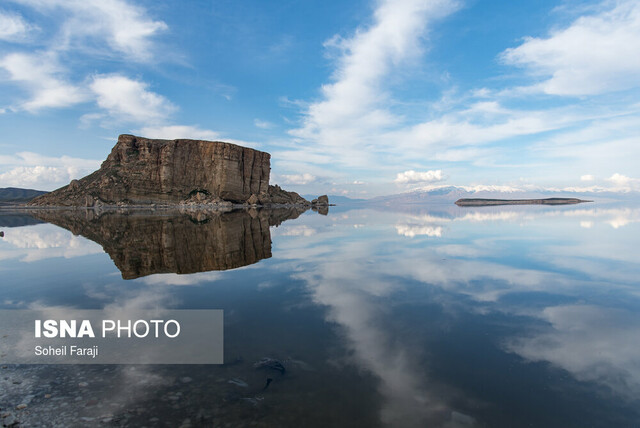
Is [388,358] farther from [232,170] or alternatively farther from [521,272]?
[232,170]

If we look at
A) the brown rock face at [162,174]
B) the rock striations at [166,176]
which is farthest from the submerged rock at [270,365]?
the brown rock face at [162,174]

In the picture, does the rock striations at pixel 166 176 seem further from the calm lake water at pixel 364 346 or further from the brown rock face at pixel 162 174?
the calm lake water at pixel 364 346

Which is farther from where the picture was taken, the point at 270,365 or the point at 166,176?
the point at 166,176

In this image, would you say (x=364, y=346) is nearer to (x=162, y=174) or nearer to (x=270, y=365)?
(x=270, y=365)

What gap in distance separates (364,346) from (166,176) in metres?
145

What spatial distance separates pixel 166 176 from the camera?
13475 cm

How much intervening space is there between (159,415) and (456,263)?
15907mm

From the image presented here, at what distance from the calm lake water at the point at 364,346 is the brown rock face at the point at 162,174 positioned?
414 feet

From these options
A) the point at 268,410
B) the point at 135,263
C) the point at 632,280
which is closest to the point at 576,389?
the point at 268,410

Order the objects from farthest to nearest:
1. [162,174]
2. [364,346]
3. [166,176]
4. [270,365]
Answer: [166,176], [162,174], [364,346], [270,365]

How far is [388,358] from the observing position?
23.8ft

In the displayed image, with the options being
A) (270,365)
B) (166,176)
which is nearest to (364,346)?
(270,365)

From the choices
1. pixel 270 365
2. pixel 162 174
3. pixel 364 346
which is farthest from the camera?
pixel 162 174

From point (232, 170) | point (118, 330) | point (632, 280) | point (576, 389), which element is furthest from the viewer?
point (232, 170)
